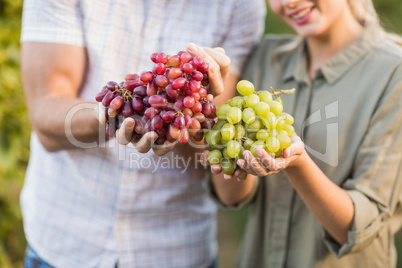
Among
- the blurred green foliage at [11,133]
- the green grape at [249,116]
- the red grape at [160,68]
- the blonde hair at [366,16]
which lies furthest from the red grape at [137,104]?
the blurred green foliage at [11,133]

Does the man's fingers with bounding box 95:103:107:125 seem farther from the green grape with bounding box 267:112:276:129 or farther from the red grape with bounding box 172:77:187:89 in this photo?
the green grape with bounding box 267:112:276:129

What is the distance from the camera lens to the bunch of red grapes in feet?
4.02

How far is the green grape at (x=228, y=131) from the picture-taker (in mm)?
1293

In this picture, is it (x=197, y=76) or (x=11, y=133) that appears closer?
(x=197, y=76)

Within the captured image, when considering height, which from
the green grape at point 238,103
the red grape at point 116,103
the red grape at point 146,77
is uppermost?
the red grape at point 146,77

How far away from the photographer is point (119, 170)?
5.81 ft

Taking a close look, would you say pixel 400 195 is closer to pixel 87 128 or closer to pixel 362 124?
pixel 362 124

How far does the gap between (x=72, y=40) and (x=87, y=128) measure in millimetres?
389

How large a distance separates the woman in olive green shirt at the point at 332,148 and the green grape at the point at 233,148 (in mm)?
273

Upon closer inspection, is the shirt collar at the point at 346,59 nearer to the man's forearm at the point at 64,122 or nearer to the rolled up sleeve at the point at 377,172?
the rolled up sleeve at the point at 377,172

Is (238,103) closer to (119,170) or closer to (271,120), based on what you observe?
(271,120)

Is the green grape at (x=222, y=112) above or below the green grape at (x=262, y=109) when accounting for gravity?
below

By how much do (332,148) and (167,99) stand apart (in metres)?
0.80

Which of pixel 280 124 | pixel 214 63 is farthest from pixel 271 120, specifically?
pixel 214 63
